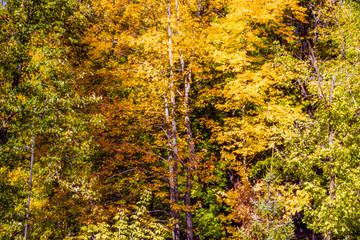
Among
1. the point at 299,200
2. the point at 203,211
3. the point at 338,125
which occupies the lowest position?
the point at 203,211

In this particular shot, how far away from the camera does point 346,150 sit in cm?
965

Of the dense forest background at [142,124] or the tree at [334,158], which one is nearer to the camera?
the dense forest background at [142,124]

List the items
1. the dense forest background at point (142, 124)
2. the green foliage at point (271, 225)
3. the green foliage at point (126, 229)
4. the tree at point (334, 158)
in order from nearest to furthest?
1. the dense forest background at point (142, 124)
2. the green foliage at point (271, 225)
3. the tree at point (334, 158)
4. the green foliage at point (126, 229)

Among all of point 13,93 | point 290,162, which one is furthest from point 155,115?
point 13,93

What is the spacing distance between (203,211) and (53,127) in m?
11.8

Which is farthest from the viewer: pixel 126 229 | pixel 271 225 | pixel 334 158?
pixel 126 229

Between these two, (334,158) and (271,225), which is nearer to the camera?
(271,225)

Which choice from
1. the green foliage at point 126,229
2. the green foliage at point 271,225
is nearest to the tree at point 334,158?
the green foliage at point 271,225

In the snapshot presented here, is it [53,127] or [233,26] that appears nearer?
[53,127]

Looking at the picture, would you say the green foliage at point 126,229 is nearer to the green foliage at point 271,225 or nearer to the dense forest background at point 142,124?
the dense forest background at point 142,124

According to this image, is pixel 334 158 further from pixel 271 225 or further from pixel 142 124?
pixel 142 124

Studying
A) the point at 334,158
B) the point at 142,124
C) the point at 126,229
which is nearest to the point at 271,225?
the point at 334,158

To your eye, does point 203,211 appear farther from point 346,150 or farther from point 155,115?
point 346,150

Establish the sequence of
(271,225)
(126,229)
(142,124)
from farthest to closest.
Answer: (142,124) → (126,229) → (271,225)
